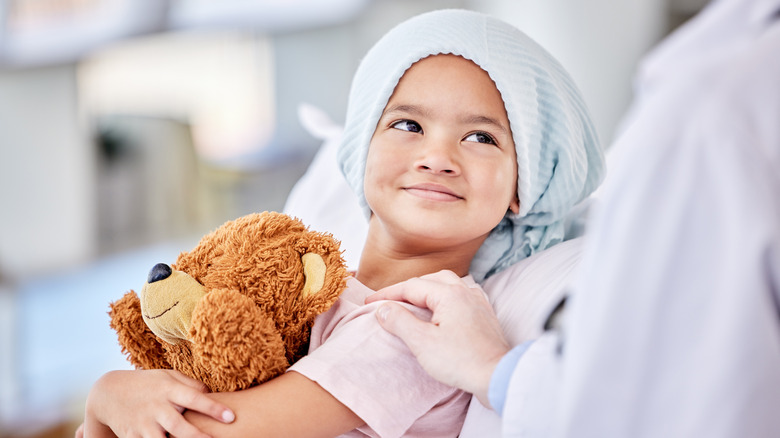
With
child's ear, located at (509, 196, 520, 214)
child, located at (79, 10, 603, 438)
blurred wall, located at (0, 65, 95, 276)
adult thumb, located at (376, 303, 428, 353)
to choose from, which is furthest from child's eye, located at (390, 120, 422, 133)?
blurred wall, located at (0, 65, 95, 276)

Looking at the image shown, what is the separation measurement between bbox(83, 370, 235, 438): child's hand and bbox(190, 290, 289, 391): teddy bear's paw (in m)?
0.04

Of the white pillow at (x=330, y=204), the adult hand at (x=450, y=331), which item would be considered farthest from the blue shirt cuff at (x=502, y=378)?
the white pillow at (x=330, y=204)

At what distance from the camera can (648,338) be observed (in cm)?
52

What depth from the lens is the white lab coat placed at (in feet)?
1.61

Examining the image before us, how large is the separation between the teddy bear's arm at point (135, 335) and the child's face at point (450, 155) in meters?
0.36

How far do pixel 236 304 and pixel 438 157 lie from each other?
34cm

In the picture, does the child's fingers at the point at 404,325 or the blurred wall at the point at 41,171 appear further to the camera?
the blurred wall at the point at 41,171

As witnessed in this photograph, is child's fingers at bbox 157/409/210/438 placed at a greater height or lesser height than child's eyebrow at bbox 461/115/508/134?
lesser

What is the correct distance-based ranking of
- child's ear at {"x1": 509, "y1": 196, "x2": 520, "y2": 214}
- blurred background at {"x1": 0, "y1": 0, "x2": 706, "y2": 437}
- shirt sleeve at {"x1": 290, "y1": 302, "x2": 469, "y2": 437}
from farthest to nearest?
blurred background at {"x1": 0, "y1": 0, "x2": 706, "y2": 437}
child's ear at {"x1": 509, "y1": 196, "x2": 520, "y2": 214}
shirt sleeve at {"x1": 290, "y1": 302, "x2": 469, "y2": 437}

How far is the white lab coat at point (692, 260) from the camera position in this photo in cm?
49

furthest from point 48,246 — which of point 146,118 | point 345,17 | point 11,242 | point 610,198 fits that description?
point 610,198

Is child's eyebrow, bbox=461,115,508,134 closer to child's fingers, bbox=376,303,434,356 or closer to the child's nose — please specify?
the child's nose

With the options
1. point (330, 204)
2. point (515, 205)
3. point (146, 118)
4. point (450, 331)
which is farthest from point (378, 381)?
point (146, 118)

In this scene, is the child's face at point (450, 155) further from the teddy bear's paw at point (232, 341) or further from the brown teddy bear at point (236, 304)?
the teddy bear's paw at point (232, 341)
